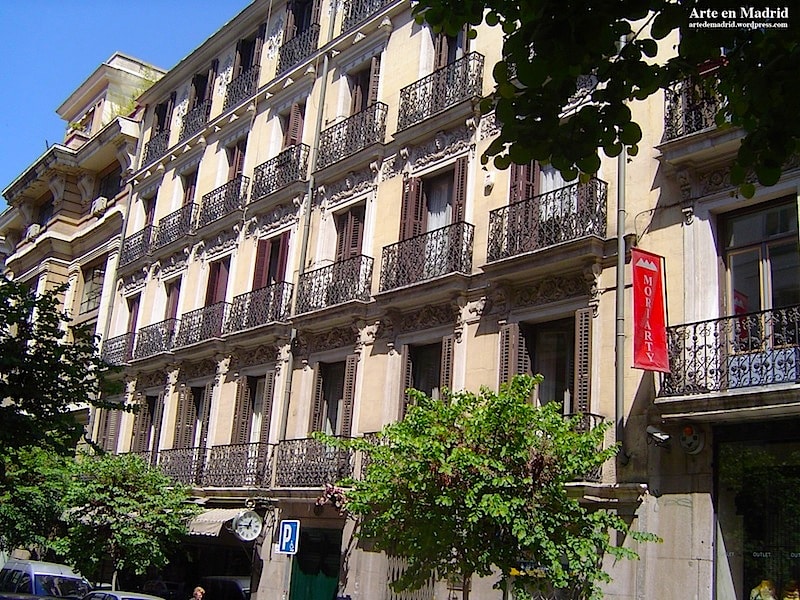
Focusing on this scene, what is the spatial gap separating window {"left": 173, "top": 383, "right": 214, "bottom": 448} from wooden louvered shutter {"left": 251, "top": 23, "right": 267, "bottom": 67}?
9574 mm

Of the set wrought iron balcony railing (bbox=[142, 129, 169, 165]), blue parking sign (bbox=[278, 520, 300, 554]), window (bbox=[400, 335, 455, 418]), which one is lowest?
blue parking sign (bbox=[278, 520, 300, 554])

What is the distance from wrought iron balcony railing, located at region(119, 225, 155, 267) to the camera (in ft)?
104

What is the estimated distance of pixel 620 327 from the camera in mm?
15109

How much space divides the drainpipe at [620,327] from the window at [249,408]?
10.4 m

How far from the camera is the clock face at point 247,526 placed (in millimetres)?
20297

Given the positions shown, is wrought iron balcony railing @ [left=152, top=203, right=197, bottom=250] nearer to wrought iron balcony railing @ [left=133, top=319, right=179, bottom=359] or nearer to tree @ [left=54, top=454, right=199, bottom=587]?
wrought iron balcony railing @ [left=133, top=319, right=179, bottom=359]

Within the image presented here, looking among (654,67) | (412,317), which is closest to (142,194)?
(412,317)

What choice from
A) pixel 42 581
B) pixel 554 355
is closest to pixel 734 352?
pixel 554 355

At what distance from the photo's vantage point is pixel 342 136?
917 inches

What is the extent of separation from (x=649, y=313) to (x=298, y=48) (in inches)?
606

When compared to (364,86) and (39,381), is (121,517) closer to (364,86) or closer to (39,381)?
(39,381)

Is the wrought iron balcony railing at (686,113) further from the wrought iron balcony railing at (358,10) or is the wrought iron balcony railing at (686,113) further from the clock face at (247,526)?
the clock face at (247,526)

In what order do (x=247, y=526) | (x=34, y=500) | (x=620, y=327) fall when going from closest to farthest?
(x=620, y=327)
(x=247, y=526)
(x=34, y=500)

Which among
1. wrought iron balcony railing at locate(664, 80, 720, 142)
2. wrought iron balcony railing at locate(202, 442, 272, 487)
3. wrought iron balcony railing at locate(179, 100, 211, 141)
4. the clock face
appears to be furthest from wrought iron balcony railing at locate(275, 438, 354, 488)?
wrought iron balcony railing at locate(179, 100, 211, 141)
